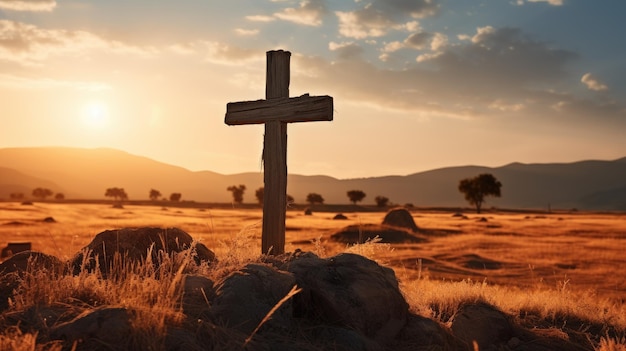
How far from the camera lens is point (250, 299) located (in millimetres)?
5676

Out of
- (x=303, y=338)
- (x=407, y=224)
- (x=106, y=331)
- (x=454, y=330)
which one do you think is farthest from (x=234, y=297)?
(x=407, y=224)

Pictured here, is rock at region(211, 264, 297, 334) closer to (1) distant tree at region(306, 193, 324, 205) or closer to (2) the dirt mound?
(2) the dirt mound

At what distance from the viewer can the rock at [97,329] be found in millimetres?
4875

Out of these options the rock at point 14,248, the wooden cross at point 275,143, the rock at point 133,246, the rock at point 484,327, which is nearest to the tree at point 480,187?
the rock at point 14,248

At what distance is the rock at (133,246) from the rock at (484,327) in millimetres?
3956

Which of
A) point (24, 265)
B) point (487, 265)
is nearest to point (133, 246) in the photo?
point (24, 265)

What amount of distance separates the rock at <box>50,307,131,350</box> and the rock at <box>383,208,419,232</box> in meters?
36.0

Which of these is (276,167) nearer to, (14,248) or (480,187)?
(14,248)

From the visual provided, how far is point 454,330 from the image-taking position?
7617mm

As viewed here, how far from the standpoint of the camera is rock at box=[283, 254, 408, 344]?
6.17 metres

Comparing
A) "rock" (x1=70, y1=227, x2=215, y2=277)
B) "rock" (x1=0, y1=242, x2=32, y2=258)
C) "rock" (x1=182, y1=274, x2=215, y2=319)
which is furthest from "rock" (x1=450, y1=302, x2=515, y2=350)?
"rock" (x1=0, y1=242, x2=32, y2=258)

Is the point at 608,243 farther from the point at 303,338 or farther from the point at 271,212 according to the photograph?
the point at 303,338

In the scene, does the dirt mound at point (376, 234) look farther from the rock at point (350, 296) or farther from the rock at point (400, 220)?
the rock at point (350, 296)

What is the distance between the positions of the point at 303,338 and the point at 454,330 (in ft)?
9.02
